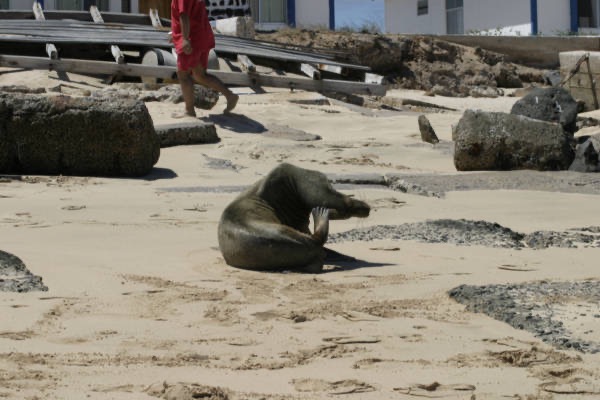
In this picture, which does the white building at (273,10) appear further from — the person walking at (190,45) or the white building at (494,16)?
the person walking at (190,45)

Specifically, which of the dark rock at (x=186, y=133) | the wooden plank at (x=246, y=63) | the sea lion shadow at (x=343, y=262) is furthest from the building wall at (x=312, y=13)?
the sea lion shadow at (x=343, y=262)

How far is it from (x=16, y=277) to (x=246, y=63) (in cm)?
1386

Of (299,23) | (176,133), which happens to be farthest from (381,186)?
(299,23)

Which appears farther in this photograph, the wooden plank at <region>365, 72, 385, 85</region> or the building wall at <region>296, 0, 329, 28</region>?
the building wall at <region>296, 0, 329, 28</region>

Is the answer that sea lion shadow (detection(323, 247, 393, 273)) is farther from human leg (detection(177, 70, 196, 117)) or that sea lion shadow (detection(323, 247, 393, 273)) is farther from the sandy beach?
human leg (detection(177, 70, 196, 117))

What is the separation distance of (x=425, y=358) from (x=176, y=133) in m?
8.86

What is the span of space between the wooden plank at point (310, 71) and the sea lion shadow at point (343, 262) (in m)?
12.6

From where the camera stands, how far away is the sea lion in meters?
5.99

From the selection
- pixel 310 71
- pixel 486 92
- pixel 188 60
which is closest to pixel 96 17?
pixel 310 71

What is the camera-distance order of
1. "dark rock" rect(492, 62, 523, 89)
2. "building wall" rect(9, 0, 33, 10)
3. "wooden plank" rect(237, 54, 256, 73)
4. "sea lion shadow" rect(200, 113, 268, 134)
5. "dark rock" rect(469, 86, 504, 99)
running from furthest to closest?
"building wall" rect(9, 0, 33, 10) → "dark rock" rect(492, 62, 523, 89) → "dark rock" rect(469, 86, 504, 99) → "wooden plank" rect(237, 54, 256, 73) → "sea lion shadow" rect(200, 113, 268, 134)

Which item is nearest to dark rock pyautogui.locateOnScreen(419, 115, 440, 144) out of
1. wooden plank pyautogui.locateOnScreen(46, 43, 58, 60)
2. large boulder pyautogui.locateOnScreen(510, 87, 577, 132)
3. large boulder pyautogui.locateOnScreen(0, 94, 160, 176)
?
large boulder pyautogui.locateOnScreen(510, 87, 577, 132)

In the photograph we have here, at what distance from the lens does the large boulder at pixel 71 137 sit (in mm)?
10305

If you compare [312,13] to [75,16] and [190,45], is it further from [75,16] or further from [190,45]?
[190,45]

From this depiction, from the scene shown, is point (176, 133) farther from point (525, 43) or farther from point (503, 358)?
point (525, 43)
